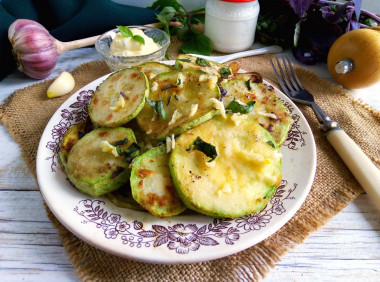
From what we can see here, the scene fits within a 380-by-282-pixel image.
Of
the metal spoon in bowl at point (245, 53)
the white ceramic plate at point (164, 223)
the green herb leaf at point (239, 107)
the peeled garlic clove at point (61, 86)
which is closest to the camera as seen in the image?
the white ceramic plate at point (164, 223)

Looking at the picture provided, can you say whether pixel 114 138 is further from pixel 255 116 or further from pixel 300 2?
pixel 300 2

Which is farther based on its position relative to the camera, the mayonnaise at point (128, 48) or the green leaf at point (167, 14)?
the green leaf at point (167, 14)

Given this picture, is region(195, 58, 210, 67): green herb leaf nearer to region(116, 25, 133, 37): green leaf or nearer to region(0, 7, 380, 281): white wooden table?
region(116, 25, 133, 37): green leaf

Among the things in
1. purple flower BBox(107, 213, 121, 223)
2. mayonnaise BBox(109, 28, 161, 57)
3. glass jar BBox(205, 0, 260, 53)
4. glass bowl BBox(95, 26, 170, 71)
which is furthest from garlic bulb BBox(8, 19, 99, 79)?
purple flower BBox(107, 213, 121, 223)

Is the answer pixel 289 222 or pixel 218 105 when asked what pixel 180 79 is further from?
pixel 289 222

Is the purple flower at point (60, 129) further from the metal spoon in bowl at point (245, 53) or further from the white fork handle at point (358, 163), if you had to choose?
the white fork handle at point (358, 163)

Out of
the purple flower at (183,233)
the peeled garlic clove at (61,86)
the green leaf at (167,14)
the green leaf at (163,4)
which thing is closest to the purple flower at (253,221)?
the purple flower at (183,233)

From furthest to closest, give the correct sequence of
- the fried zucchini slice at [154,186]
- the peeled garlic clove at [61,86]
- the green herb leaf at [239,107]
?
the peeled garlic clove at [61,86] → the green herb leaf at [239,107] → the fried zucchini slice at [154,186]
